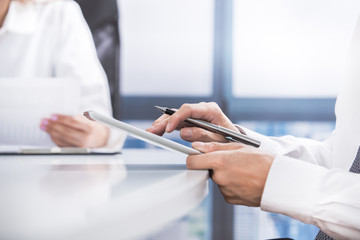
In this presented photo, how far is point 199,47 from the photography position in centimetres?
207

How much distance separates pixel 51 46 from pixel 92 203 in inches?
59.6

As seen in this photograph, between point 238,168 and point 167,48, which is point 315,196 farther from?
point 167,48

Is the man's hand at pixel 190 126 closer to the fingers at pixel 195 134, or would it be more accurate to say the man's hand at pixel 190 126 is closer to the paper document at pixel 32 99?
the fingers at pixel 195 134

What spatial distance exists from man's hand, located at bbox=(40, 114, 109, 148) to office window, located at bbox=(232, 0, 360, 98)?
1112 mm

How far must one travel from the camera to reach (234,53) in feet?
6.82

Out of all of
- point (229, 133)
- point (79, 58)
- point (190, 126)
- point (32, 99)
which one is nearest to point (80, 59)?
point (79, 58)

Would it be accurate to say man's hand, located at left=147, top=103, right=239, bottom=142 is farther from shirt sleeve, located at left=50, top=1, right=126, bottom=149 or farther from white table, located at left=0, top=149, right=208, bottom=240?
shirt sleeve, located at left=50, top=1, right=126, bottom=149

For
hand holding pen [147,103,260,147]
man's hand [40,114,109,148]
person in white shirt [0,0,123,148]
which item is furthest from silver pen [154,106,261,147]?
person in white shirt [0,0,123,148]

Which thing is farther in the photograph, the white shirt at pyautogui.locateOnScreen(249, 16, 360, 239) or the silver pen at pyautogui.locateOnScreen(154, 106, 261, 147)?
the silver pen at pyautogui.locateOnScreen(154, 106, 261, 147)

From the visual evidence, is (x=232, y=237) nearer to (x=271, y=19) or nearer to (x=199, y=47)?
(x=199, y=47)

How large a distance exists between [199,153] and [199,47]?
5.46ft

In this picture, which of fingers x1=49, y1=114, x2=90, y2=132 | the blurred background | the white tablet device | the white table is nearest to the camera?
the white table

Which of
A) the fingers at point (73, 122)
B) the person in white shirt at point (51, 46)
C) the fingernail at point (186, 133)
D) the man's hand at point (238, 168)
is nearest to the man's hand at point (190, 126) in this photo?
the fingernail at point (186, 133)

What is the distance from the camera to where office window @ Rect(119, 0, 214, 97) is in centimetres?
206
